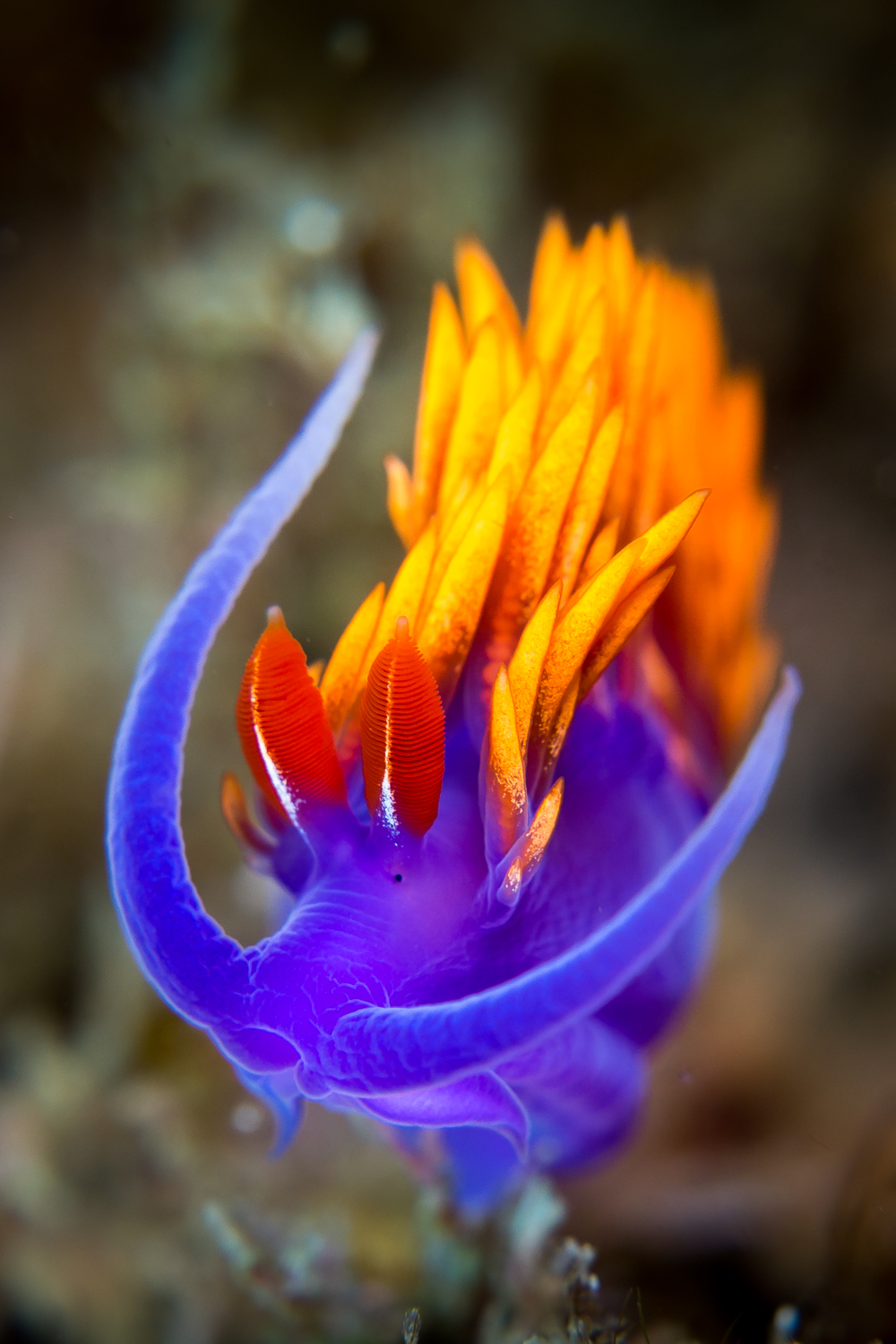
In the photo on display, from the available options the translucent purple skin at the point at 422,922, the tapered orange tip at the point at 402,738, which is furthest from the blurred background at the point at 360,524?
the tapered orange tip at the point at 402,738

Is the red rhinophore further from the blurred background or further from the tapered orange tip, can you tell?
the blurred background

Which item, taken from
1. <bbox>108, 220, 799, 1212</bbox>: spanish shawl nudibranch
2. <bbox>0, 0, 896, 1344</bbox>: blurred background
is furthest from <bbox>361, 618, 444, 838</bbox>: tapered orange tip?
<bbox>0, 0, 896, 1344</bbox>: blurred background

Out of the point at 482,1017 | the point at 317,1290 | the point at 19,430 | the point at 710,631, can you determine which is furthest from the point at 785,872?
the point at 19,430

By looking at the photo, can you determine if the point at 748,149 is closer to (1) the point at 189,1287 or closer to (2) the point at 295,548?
(2) the point at 295,548

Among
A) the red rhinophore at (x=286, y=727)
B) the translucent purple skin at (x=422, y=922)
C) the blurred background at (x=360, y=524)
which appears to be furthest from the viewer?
the blurred background at (x=360, y=524)

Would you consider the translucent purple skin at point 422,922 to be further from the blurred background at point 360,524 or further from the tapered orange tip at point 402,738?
the blurred background at point 360,524

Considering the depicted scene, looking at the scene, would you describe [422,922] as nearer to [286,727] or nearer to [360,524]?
[286,727]

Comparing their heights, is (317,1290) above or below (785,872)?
below
